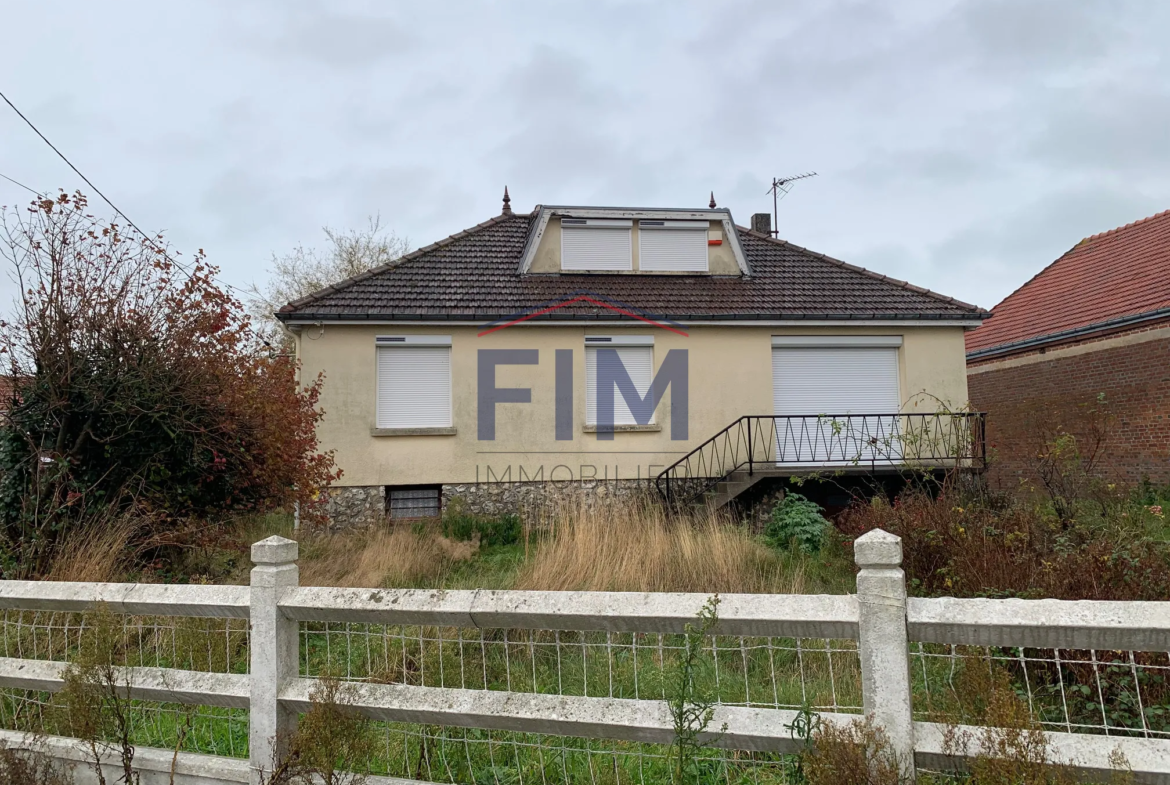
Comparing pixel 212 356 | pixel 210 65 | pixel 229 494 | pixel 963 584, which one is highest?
pixel 210 65

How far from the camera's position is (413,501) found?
1227 cm

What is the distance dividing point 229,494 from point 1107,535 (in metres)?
8.07

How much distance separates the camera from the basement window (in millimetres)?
12180

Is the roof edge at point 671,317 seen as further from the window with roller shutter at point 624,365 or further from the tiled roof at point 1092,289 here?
the tiled roof at point 1092,289

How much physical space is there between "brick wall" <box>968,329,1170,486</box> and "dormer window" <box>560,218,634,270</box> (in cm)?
759

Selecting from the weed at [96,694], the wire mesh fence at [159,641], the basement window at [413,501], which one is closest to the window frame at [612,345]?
the basement window at [413,501]

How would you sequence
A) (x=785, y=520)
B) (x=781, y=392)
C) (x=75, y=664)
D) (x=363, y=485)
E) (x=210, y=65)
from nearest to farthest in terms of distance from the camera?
(x=75, y=664), (x=210, y=65), (x=785, y=520), (x=363, y=485), (x=781, y=392)

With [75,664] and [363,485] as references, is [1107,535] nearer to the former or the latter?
[75,664]

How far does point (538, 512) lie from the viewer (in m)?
12.2

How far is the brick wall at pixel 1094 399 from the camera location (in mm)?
12711

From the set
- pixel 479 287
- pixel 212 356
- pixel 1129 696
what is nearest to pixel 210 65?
pixel 212 356

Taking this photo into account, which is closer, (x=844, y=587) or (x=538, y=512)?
(x=844, y=587)

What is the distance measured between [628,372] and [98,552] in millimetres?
8475

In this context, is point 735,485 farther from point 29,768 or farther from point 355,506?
point 29,768
